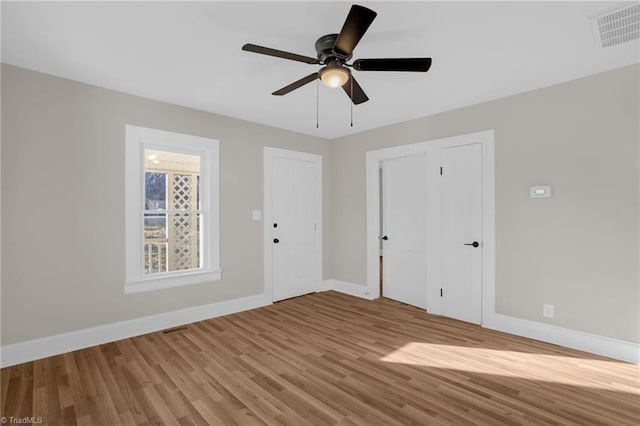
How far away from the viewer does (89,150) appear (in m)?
3.18

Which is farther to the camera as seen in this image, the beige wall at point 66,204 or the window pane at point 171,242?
the window pane at point 171,242

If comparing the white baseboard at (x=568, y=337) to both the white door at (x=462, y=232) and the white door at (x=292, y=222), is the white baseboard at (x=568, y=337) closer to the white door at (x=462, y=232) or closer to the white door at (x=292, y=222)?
the white door at (x=462, y=232)

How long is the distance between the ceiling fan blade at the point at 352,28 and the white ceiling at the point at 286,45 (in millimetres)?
254

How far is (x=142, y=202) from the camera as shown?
3.53 metres

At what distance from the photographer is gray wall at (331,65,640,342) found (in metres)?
2.81

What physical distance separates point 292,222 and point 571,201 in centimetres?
355

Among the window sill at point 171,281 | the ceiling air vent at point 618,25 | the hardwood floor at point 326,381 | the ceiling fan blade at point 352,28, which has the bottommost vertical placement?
the hardwood floor at point 326,381

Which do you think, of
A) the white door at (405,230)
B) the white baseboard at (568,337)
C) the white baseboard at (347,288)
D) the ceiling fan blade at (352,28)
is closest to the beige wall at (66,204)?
the white baseboard at (347,288)

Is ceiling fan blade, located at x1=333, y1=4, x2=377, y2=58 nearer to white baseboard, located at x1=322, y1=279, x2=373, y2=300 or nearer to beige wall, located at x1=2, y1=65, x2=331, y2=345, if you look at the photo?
beige wall, located at x1=2, y1=65, x2=331, y2=345

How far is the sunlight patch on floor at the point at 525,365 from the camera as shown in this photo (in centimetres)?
248

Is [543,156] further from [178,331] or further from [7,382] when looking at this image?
[7,382]

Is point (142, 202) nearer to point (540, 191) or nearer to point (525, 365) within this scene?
point (525, 365)

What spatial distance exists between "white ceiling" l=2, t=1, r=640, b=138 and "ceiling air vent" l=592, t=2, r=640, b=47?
0.21ft

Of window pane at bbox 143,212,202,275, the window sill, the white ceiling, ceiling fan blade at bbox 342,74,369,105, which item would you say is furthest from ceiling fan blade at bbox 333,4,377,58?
the window sill
